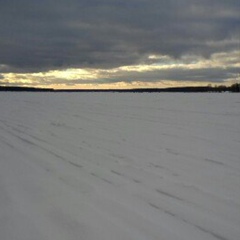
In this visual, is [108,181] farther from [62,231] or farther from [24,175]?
[62,231]

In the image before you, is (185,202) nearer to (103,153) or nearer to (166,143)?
(103,153)

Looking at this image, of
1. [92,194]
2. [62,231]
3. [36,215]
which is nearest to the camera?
[62,231]

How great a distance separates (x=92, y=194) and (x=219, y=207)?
162 centimetres

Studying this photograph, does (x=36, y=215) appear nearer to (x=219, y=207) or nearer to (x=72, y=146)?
(x=219, y=207)

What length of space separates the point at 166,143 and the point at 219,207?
4.99 m

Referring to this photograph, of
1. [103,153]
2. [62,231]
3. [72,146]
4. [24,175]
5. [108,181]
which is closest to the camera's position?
[62,231]

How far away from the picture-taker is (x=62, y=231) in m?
3.91

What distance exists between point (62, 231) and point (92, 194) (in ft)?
4.28

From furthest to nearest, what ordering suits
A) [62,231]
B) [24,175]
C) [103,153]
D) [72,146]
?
1. [72,146]
2. [103,153]
3. [24,175]
4. [62,231]

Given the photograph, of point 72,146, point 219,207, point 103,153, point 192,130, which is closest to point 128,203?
point 219,207

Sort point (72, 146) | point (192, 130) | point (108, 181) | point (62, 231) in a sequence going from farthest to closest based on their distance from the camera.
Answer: point (192, 130) < point (72, 146) < point (108, 181) < point (62, 231)

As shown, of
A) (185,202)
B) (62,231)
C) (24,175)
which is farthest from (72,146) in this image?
(62,231)

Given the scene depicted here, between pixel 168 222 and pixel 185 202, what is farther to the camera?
pixel 185 202

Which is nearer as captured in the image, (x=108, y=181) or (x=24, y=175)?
(x=108, y=181)
